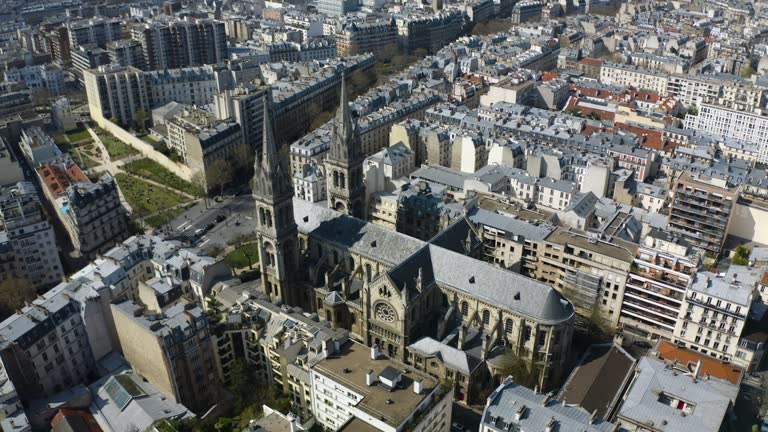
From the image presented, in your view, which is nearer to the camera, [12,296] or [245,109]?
[12,296]

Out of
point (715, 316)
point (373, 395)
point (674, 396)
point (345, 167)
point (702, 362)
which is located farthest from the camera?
point (345, 167)

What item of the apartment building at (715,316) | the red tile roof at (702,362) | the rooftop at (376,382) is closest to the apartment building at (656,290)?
the apartment building at (715,316)

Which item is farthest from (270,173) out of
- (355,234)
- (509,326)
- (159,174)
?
(159,174)

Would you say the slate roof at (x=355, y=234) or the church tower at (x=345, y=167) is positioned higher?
the church tower at (x=345, y=167)

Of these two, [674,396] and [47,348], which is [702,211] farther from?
[47,348]

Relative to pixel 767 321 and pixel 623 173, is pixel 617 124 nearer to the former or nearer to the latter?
pixel 623 173

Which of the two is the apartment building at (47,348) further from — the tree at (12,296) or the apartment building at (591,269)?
the apartment building at (591,269)
